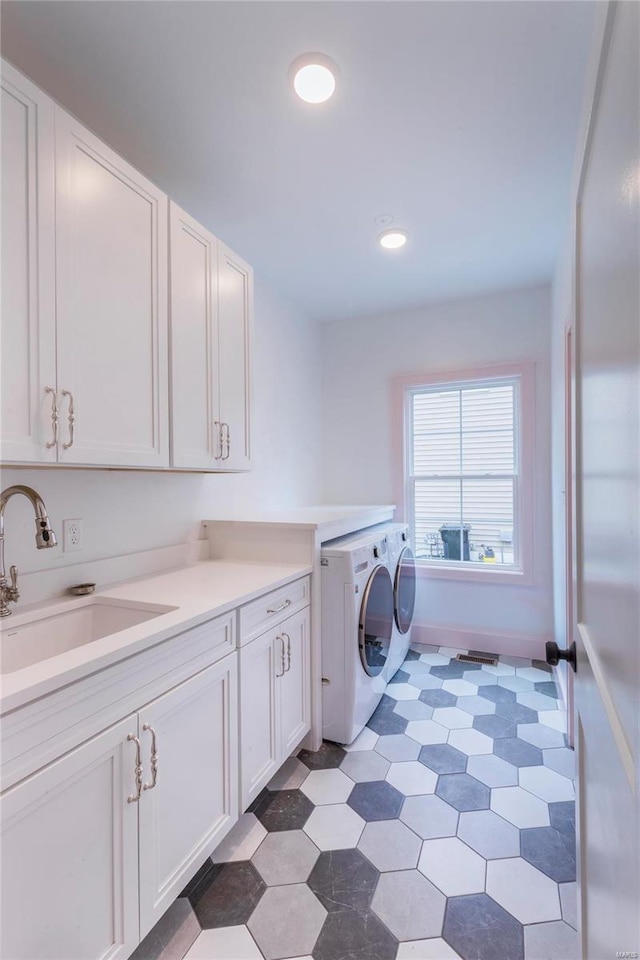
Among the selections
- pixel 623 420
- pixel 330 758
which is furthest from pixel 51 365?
pixel 330 758

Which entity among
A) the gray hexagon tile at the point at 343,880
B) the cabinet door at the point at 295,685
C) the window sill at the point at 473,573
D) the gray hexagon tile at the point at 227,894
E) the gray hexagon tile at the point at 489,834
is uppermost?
the window sill at the point at 473,573

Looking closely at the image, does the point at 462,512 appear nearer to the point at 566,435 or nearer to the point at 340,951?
the point at 566,435

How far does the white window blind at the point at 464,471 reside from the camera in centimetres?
314

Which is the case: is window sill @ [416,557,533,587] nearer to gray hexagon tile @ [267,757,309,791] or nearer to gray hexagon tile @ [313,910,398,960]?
gray hexagon tile @ [267,757,309,791]

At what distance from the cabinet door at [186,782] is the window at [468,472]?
2192 mm

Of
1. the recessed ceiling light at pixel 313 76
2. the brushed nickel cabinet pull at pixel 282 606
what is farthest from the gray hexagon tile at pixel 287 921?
the recessed ceiling light at pixel 313 76

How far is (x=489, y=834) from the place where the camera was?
155 cm

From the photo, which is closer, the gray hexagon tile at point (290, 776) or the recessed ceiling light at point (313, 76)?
the recessed ceiling light at point (313, 76)

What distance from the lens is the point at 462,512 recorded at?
10.8 ft

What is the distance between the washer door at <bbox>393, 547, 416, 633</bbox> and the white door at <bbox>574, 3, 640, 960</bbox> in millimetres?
1816

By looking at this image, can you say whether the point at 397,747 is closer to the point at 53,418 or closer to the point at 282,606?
the point at 282,606

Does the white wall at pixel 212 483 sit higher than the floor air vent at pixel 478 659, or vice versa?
the white wall at pixel 212 483

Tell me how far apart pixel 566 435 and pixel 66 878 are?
2.27 metres

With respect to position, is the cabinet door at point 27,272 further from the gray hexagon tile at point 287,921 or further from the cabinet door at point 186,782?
the gray hexagon tile at point 287,921
